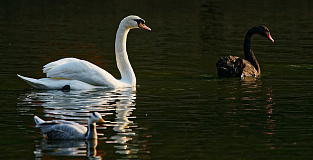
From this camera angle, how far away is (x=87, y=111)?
44.3 ft

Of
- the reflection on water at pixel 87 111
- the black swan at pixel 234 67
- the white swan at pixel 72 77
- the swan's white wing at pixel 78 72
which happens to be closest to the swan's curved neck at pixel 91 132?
the reflection on water at pixel 87 111

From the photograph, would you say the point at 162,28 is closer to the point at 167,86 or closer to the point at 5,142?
the point at 167,86

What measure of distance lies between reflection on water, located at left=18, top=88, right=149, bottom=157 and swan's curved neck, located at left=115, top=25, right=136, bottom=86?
1.69 ft

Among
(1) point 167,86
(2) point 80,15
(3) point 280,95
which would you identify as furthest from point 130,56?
(2) point 80,15

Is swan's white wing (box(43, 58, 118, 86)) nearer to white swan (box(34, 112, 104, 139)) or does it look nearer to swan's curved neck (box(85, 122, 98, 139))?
white swan (box(34, 112, 104, 139))

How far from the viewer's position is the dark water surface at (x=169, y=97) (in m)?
10.6

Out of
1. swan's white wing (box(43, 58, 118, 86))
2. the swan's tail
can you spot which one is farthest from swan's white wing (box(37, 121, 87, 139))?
swan's white wing (box(43, 58, 118, 86))

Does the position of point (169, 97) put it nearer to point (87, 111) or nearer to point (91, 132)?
point (87, 111)

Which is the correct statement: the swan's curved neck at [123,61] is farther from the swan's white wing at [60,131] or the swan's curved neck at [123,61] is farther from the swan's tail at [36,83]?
the swan's white wing at [60,131]

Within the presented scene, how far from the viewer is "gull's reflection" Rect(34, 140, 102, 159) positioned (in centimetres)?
1009

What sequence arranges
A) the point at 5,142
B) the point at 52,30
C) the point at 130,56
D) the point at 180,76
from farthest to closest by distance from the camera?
the point at 52,30, the point at 130,56, the point at 180,76, the point at 5,142

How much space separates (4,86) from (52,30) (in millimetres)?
16017

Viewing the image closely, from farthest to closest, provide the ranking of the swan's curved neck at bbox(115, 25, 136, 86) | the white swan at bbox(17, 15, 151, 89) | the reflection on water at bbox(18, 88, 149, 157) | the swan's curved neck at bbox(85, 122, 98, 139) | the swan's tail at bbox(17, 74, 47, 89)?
the swan's curved neck at bbox(115, 25, 136, 86), the white swan at bbox(17, 15, 151, 89), the swan's tail at bbox(17, 74, 47, 89), the swan's curved neck at bbox(85, 122, 98, 139), the reflection on water at bbox(18, 88, 149, 157)

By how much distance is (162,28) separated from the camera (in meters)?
34.3
